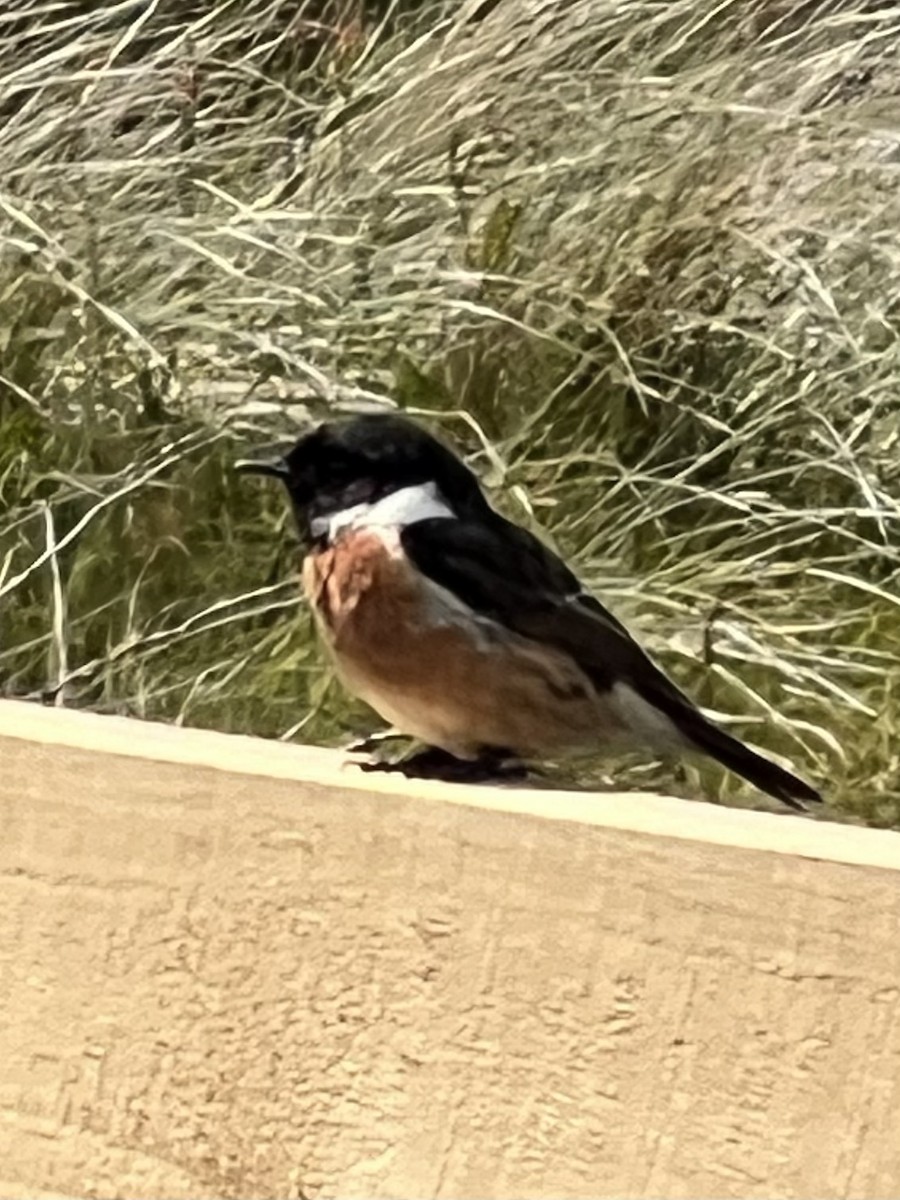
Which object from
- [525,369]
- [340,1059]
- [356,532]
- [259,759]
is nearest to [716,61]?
[525,369]

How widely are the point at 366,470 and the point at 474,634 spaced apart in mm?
110

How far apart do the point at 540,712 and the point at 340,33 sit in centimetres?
42

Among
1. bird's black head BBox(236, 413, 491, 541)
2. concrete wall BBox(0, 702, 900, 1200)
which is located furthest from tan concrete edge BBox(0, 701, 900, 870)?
bird's black head BBox(236, 413, 491, 541)

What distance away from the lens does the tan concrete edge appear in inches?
39.6

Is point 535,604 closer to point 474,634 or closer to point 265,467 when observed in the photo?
point 474,634

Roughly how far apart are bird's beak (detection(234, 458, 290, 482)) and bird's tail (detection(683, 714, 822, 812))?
27 centimetres

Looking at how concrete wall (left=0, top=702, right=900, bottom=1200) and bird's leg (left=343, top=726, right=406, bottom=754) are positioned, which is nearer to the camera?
concrete wall (left=0, top=702, right=900, bottom=1200)

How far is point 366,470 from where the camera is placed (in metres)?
1.07

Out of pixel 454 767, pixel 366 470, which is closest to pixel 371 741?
pixel 454 767

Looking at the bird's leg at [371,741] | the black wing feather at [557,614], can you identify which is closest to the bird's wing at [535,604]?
the black wing feather at [557,614]

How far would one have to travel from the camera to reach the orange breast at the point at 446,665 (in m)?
1.04

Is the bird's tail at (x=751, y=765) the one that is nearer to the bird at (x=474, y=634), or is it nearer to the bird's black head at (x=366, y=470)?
the bird at (x=474, y=634)

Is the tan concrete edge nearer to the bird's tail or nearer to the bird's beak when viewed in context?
the bird's tail

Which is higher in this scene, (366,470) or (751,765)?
(366,470)
